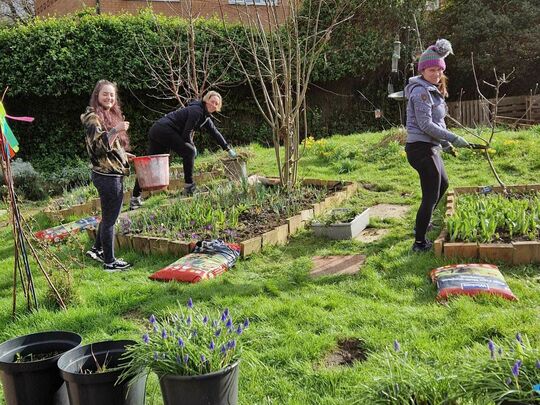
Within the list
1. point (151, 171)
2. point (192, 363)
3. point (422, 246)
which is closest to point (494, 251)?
point (422, 246)

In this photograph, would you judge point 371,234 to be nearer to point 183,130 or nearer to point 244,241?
point 244,241

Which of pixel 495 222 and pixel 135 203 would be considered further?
pixel 135 203

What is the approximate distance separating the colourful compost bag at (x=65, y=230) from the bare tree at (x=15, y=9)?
21254 mm

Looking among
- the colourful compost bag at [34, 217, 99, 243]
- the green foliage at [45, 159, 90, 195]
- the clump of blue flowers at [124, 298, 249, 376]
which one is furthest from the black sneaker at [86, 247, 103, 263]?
the green foliage at [45, 159, 90, 195]

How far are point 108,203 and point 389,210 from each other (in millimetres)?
3368

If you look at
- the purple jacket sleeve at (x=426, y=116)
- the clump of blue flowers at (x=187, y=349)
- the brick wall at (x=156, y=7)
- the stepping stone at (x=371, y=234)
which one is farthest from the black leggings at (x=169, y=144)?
the brick wall at (x=156, y=7)

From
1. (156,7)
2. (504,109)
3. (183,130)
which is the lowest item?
(504,109)

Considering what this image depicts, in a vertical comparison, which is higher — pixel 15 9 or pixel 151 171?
pixel 15 9

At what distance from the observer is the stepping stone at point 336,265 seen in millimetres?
4723

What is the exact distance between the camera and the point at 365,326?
3469mm

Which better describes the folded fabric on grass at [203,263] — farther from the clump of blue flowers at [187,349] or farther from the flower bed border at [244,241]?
the clump of blue flowers at [187,349]

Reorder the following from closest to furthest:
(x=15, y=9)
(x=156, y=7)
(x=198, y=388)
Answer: (x=198, y=388)
(x=156, y=7)
(x=15, y=9)

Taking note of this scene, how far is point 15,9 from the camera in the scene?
2647 centimetres

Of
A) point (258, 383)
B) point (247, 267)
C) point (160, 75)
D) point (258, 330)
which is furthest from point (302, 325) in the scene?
point (160, 75)
